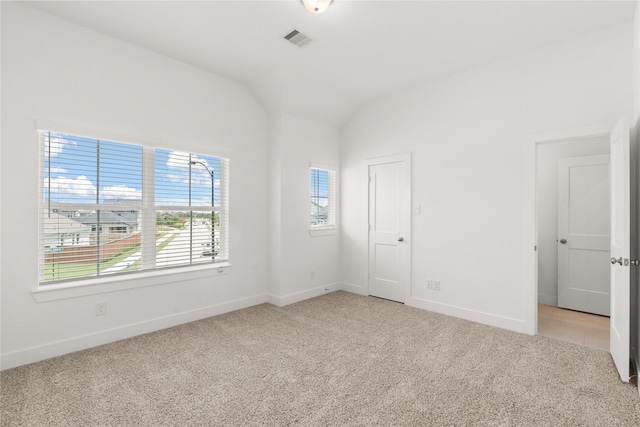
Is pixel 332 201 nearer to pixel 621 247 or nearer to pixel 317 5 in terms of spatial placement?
pixel 317 5

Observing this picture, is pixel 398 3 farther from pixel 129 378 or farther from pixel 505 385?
pixel 129 378

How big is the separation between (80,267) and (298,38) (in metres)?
3.09

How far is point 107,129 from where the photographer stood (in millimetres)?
3129

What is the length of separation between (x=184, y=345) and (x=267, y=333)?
0.82 m

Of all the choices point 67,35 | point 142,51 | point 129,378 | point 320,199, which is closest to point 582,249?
point 320,199

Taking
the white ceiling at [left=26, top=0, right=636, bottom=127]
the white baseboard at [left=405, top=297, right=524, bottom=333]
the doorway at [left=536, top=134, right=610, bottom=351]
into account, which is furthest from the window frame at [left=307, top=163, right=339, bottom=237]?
the doorway at [left=536, top=134, right=610, bottom=351]

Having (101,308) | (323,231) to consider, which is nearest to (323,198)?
(323,231)

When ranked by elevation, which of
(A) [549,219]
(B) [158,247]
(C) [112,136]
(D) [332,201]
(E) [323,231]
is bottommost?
(B) [158,247]

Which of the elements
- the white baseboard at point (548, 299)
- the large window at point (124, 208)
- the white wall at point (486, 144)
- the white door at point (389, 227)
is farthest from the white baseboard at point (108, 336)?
the white baseboard at point (548, 299)

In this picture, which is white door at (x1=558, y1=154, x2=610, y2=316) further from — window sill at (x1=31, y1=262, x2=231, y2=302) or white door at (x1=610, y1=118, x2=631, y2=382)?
window sill at (x1=31, y1=262, x2=231, y2=302)

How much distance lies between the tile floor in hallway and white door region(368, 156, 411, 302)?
5.41ft

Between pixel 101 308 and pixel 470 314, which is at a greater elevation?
pixel 101 308

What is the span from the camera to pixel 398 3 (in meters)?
2.64

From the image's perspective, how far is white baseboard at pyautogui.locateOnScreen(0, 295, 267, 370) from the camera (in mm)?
2646
